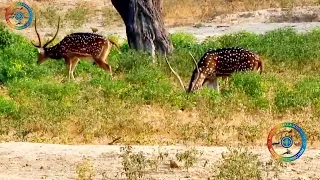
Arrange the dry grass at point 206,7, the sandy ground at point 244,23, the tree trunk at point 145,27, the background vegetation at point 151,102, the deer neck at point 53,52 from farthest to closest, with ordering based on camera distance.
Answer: the dry grass at point 206,7
the sandy ground at point 244,23
the tree trunk at point 145,27
the deer neck at point 53,52
the background vegetation at point 151,102

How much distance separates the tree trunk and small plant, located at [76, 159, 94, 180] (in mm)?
8378

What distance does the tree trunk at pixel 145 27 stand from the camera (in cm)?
1719

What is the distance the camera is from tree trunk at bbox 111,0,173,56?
17.2m

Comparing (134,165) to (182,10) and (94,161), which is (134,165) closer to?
(94,161)

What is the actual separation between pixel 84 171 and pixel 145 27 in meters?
9.00

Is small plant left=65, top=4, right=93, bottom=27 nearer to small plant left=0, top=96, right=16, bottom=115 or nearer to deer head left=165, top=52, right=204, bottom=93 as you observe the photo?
deer head left=165, top=52, right=204, bottom=93

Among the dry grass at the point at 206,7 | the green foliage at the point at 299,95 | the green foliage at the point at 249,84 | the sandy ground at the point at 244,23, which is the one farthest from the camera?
the dry grass at the point at 206,7

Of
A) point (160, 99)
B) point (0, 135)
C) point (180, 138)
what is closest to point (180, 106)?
point (160, 99)

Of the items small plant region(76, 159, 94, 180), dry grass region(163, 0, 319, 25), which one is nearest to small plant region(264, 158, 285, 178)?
small plant region(76, 159, 94, 180)

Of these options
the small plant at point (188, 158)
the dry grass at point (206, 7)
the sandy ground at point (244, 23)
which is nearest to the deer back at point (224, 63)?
the small plant at point (188, 158)

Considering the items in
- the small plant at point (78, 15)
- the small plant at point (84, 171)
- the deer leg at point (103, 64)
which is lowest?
the small plant at point (78, 15)

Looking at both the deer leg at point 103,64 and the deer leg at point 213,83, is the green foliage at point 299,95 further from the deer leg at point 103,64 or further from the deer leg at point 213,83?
the deer leg at point 103,64

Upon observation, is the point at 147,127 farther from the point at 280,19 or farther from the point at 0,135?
the point at 280,19

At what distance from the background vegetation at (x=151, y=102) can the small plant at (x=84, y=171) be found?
81.7 inches
